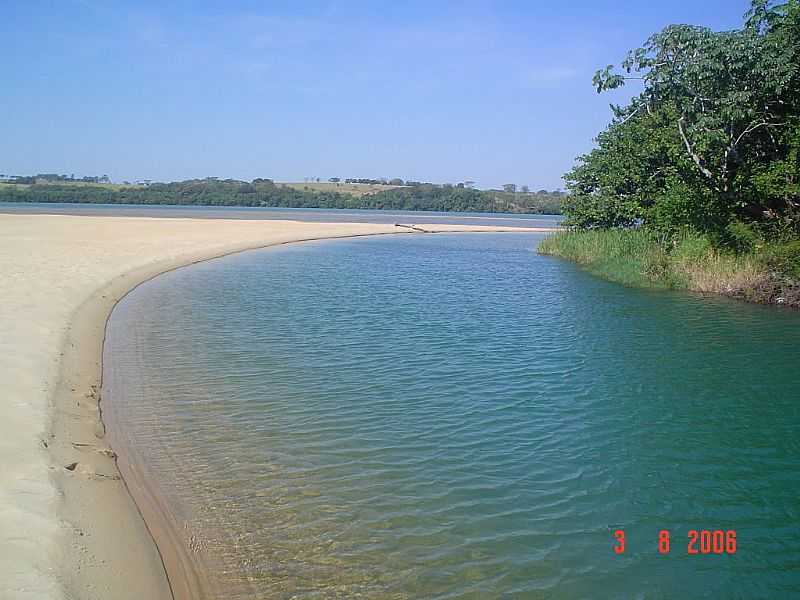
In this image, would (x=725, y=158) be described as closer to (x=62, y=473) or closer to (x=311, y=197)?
(x=62, y=473)

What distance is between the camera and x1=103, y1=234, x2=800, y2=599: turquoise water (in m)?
4.74

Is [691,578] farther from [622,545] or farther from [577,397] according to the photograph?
[577,397]

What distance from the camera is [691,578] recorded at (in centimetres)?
469

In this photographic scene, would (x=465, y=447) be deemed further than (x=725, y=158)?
No

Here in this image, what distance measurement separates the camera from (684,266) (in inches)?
785

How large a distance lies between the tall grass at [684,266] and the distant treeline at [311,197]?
10391cm

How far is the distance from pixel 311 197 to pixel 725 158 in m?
120

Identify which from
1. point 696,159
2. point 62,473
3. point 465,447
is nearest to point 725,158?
point 696,159

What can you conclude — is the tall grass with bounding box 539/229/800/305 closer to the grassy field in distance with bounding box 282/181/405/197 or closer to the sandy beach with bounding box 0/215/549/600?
the sandy beach with bounding box 0/215/549/600

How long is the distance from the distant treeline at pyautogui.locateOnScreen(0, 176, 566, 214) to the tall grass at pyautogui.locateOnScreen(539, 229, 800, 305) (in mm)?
103906

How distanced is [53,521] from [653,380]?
8.09 m
